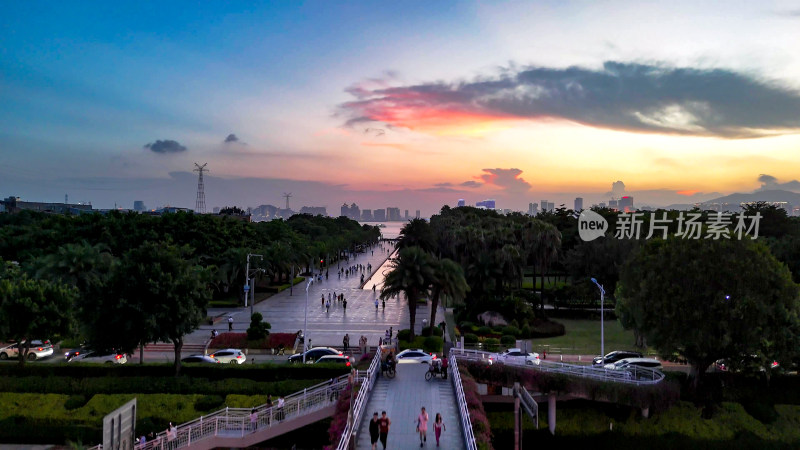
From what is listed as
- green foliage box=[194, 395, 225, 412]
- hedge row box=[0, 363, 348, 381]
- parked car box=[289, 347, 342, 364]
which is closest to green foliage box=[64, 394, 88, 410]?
hedge row box=[0, 363, 348, 381]

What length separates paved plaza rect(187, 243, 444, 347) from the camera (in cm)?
4316

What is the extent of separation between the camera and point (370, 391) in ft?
68.8

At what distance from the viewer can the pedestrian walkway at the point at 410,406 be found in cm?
1650

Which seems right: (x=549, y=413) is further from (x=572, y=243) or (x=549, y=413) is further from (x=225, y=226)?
(x=572, y=243)

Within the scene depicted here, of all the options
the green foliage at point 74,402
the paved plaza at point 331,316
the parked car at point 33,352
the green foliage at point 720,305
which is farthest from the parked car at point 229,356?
the green foliage at point 720,305

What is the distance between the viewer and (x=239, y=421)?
74.3 feet

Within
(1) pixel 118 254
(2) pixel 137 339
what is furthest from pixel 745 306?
(1) pixel 118 254

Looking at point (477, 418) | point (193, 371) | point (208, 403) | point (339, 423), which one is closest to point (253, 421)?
point (208, 403)

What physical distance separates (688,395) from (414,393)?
16.3m

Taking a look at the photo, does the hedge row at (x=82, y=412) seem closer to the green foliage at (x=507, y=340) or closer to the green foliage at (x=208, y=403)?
the green foliage at (x=208, y=403)

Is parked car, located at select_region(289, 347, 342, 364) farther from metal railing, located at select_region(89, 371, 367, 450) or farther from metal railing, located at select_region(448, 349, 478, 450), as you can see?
metal railing, located at select_region(448, 349, 478, 450)

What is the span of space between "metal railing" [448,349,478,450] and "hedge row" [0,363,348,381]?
8.51 m

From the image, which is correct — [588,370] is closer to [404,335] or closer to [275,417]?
[275,417]

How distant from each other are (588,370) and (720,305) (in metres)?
7.29
